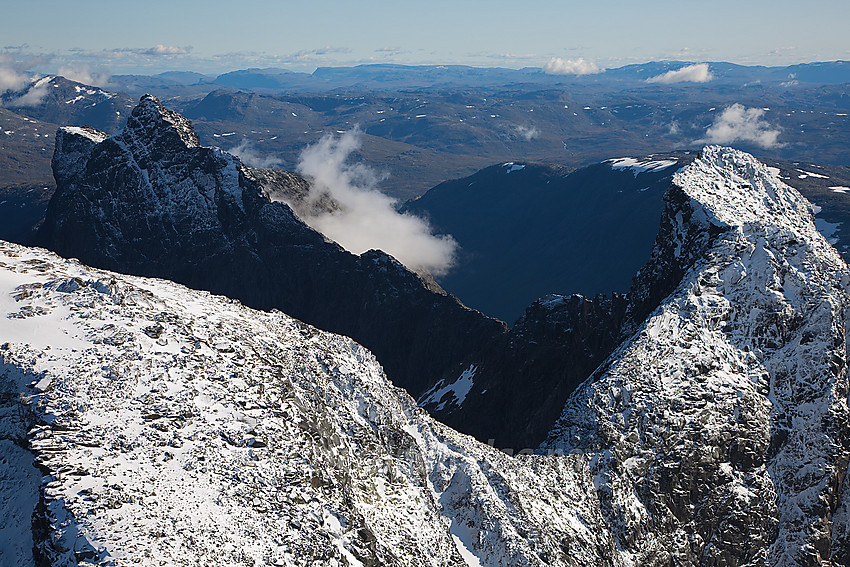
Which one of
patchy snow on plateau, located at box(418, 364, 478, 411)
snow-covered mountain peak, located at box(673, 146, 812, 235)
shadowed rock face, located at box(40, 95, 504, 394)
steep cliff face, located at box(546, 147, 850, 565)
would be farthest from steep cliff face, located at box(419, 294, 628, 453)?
shadowed rock face, located at box(40, 95, 504, 394)

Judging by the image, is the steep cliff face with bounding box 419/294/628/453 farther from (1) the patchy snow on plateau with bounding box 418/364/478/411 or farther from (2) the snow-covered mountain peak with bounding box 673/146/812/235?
(2) the snow-covered mountain peak with bounding box 673/146/812/235

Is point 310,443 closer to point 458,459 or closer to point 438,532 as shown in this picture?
point 438,532

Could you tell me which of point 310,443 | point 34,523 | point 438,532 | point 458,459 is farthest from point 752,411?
point 34,523

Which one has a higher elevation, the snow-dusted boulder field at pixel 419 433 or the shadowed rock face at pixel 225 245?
the snow-dusted boulder field at pixel 419 433

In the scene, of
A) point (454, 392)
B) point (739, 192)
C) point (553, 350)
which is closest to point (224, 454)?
point (739, 192)

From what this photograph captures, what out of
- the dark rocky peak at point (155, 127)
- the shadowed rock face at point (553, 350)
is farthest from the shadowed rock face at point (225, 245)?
the shadowed rock face at point (553, 350)

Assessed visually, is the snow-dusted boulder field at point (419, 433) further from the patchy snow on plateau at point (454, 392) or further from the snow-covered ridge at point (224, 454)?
the patchy snow on plateau at point (454, 392)
